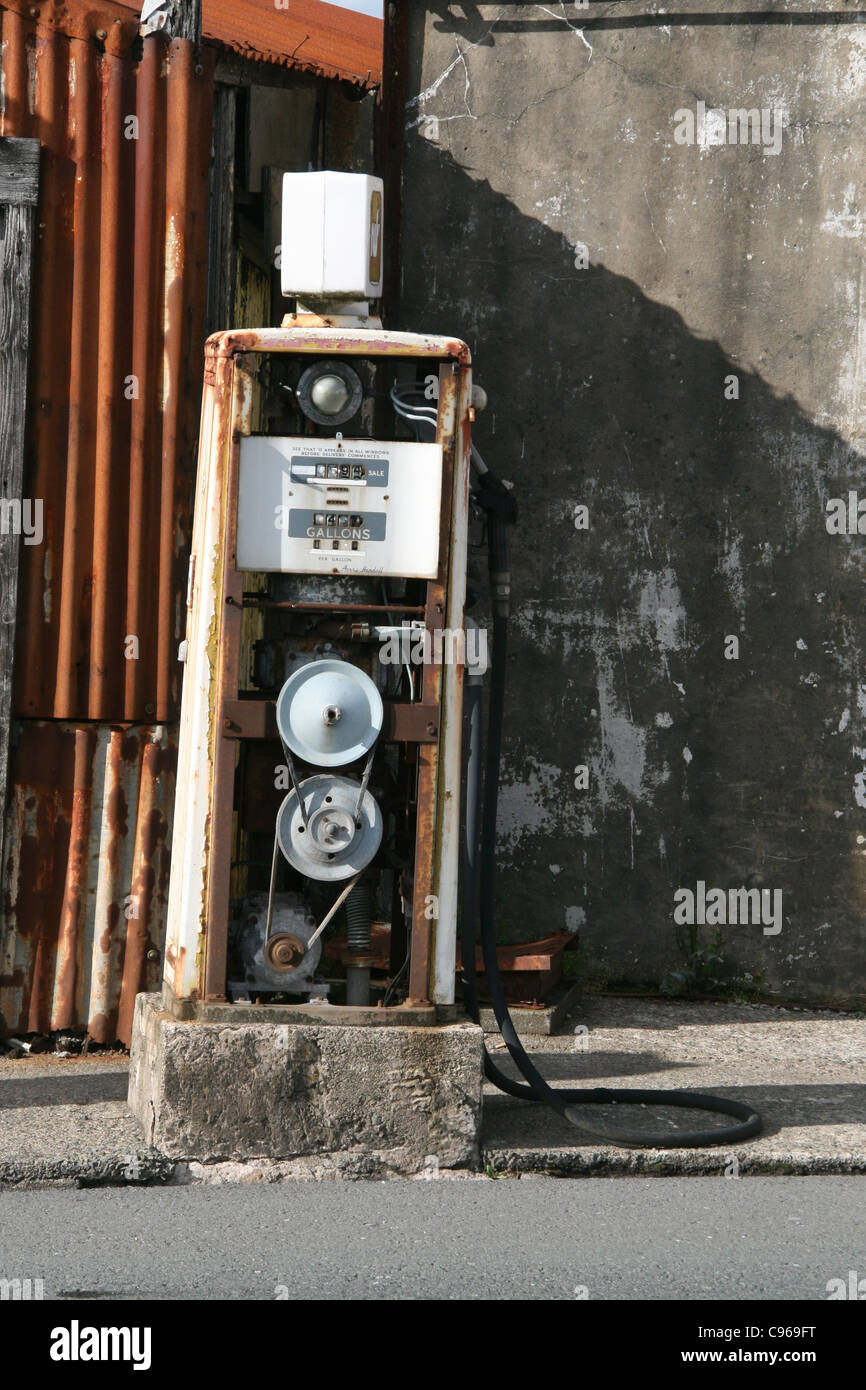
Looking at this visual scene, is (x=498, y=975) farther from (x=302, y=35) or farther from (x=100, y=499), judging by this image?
(x=302, y=35)

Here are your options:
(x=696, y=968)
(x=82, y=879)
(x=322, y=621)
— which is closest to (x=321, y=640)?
(x=322, y=621)

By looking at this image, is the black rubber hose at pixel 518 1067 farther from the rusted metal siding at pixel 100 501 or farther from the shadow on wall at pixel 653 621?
the shadow on wall at pixel 653 621

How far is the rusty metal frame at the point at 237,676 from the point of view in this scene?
4.90m

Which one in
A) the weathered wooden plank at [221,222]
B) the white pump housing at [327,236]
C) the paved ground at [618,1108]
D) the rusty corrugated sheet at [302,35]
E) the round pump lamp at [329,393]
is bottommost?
the paved ground at [618,1108]

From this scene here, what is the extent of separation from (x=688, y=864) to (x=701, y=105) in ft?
13.9

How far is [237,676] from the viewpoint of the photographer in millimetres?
4957

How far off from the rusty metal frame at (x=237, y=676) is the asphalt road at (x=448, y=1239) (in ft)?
2.18

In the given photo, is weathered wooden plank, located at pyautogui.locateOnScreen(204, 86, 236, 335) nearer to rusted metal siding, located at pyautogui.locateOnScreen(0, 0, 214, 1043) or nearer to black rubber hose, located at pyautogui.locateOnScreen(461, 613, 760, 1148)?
rusted metal siding, located at pyautogui.locateOnScreen(0, 0, 214, 1043)

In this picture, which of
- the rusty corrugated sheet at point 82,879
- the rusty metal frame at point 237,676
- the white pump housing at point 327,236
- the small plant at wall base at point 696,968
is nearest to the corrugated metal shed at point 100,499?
the rusty corrugated sheet at point 82,879

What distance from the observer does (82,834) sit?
639 centimetres

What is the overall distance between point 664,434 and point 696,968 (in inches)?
117

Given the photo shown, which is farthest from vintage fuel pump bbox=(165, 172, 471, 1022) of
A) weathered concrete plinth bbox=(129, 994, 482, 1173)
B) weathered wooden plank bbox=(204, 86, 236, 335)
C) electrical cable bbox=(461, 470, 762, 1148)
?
weathered wooden plank bbox=(204, 86, 236, 335)

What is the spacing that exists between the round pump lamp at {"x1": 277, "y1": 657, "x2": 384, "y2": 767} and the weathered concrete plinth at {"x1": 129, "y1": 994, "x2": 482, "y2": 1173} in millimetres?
952

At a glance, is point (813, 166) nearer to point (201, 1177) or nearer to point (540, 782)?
point (540, 782)
